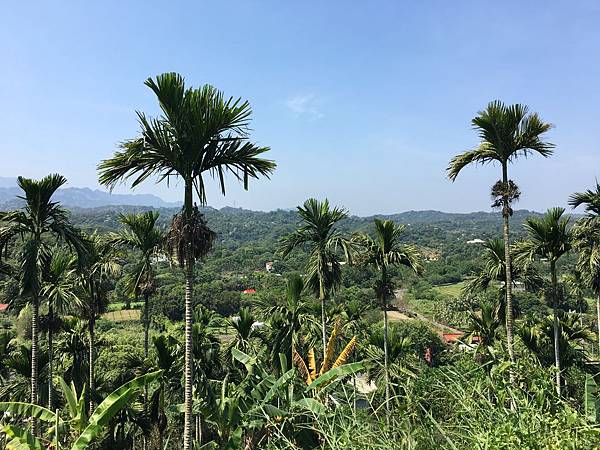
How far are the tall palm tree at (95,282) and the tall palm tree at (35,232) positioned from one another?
4.92 ft

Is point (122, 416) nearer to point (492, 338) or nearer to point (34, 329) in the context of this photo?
point (34, 329)

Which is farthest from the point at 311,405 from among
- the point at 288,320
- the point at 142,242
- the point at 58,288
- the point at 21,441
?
the point at 142,242

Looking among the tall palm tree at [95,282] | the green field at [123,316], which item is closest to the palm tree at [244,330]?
the tall palm tree at [95,282]

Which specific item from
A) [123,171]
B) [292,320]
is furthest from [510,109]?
[123,171]

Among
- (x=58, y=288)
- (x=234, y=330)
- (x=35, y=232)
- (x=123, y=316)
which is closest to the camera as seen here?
(x=35, y=232)

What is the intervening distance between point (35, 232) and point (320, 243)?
6.76m

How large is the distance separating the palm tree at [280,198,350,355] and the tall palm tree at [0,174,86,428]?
17.3 feet

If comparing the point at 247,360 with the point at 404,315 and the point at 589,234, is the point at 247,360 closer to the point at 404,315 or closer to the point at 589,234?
the point at 589,234

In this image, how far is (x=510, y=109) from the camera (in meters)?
9.94

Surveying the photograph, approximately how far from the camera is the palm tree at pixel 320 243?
11.6 m

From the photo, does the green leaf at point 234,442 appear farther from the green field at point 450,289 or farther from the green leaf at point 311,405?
the green field at point 450,289

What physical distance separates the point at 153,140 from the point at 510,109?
8029 millimetres

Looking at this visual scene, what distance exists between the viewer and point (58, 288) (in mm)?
10047

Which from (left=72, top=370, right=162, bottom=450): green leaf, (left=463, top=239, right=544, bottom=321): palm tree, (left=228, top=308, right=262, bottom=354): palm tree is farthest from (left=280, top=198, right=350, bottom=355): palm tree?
(left=72, top=370, right=162, bottom=450): green leaf
